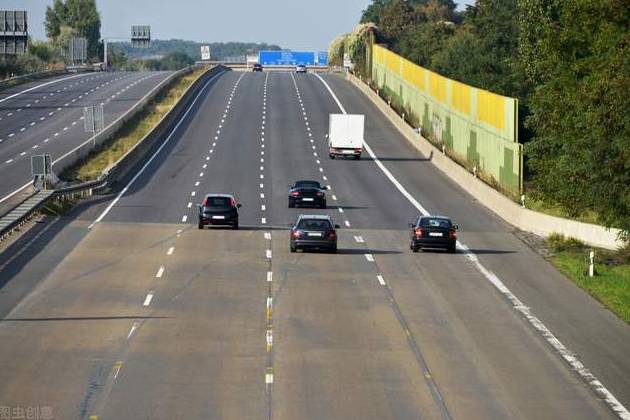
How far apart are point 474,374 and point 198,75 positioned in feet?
423

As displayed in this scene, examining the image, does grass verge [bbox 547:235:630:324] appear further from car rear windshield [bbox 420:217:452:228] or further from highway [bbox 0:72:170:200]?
highway [bbox 0:72:170:200]

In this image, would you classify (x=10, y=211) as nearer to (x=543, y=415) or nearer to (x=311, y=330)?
(x=311, y=330)

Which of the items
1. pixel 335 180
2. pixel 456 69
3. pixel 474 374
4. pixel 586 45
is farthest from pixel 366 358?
pixel 456 69

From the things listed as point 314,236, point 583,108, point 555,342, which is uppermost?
point 583,108

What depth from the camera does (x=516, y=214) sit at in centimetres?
5656

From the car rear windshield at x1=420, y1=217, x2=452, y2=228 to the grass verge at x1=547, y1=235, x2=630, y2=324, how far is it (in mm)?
3813

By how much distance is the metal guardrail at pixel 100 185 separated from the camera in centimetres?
5006

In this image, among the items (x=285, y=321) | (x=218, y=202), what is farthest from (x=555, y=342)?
(x=218, y=202)

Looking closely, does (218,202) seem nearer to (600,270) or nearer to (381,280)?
(381,280)

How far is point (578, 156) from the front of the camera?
50.6 metres

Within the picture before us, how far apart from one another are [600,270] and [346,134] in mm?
42856

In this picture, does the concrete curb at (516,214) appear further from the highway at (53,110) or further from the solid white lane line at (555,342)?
the highway at (53,110)

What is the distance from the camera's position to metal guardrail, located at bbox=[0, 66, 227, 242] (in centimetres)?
5006

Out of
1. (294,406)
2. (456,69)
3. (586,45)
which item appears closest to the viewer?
(294,406)
